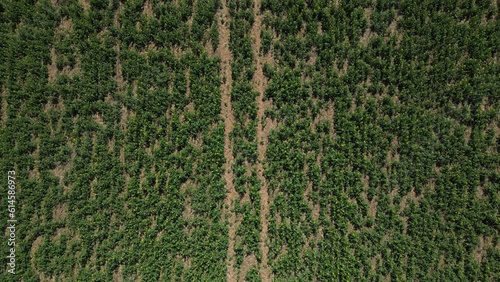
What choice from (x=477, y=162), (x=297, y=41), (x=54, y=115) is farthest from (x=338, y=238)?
(x=54, y=115)

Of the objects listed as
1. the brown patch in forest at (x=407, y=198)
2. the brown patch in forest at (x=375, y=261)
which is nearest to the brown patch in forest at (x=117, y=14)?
the brown patch in forest at (x=407, y=198)

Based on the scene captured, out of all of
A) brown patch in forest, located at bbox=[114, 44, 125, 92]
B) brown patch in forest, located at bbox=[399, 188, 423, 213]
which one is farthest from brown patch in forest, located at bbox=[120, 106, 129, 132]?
brown patch in forest, located at bbox=[399, 188, 423, 213]

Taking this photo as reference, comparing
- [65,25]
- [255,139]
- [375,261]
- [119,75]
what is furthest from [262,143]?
[65,25]

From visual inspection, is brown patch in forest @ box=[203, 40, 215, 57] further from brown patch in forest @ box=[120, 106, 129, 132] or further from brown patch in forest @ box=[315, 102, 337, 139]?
brown patch in forest @ box=[315, 102, 337, 139]

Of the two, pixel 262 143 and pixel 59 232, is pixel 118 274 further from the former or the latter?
pixel 262 143

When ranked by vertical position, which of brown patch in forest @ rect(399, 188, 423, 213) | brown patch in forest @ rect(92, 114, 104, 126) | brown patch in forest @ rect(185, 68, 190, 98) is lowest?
brown patch in forest @ rect(399, 188, 423, 213)

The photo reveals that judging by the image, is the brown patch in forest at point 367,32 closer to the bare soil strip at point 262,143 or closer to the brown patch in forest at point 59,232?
the bare soil strip at point 262,143
